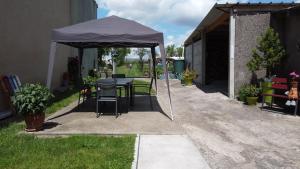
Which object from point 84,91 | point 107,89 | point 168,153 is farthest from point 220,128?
point 84,91

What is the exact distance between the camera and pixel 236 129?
7023 millimetres

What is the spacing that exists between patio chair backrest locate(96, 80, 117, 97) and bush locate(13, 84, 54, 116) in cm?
166

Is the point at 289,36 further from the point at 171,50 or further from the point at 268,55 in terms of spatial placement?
the point at 171,50

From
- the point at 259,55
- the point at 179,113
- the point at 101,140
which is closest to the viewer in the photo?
the point at 101,140

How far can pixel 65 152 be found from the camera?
16.7 ft

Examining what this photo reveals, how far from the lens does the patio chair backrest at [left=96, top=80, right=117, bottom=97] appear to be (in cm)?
785

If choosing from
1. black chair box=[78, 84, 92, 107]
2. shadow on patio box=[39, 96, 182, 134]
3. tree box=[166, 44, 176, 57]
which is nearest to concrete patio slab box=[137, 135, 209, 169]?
shadow on patio box=[39, 96, 182, 134]

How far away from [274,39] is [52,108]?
6.83m

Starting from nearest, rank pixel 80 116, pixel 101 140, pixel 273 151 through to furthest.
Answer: pixel 273 151
pixel 101 140
pixel 80 116

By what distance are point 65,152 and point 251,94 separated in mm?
6874

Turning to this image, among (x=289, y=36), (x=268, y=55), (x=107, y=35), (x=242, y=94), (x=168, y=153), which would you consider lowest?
(x=168, y=153)

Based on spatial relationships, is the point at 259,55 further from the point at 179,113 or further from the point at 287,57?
the point at 179,113

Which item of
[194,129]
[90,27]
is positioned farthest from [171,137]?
[90,27]

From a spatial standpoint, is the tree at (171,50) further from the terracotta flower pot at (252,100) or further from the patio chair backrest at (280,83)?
the patio chair backrest at (280,83)
